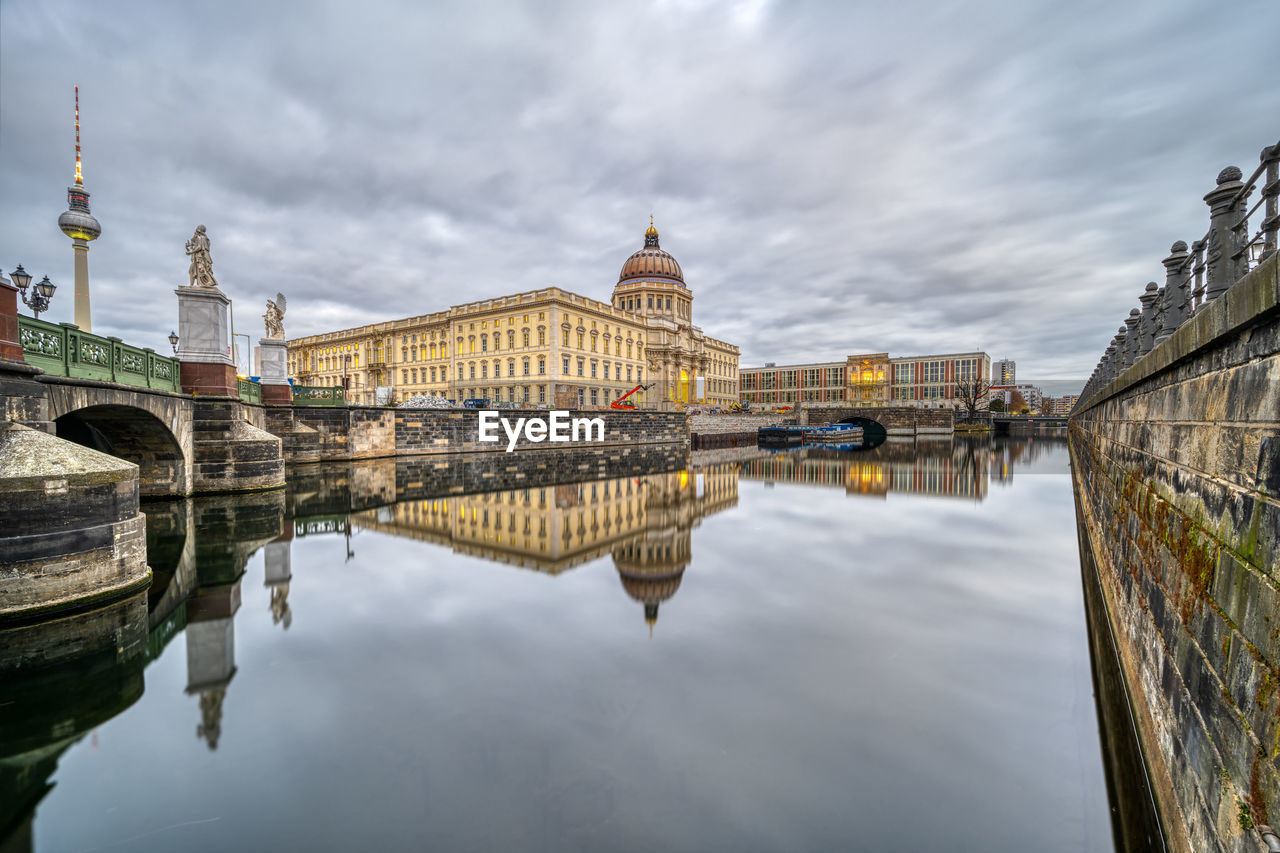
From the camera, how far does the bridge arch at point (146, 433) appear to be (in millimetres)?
12336

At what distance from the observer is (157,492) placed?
1509cm

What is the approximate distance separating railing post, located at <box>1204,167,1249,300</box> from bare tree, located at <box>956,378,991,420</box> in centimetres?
8884

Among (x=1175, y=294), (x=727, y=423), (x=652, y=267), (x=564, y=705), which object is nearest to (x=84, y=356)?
(x=564, y=705)

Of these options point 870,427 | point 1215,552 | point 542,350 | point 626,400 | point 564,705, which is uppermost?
point 542,350

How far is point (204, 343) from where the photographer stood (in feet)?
52.4

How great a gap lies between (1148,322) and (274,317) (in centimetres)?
3023

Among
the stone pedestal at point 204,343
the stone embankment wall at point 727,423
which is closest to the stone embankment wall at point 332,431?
the stone pedestal at point 204,343

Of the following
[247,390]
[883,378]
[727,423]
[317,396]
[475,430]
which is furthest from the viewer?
[883,378]

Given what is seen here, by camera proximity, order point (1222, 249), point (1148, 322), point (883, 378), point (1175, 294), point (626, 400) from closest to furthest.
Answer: point (1222, 249), point (1175, 294), point (1148, 322), point (626, 400), point (883, 378)

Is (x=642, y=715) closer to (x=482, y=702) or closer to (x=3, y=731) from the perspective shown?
(x=482, y=702)

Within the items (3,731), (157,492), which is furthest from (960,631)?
(157,492)

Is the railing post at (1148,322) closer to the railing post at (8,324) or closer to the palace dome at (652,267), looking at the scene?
the railing post at (8,324)

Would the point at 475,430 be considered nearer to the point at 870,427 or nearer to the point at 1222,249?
the point at 1222,249

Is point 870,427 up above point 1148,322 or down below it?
below
